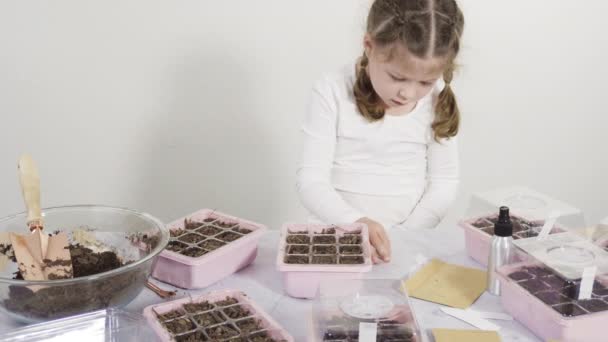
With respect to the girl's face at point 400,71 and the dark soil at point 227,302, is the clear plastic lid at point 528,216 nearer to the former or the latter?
the girl's face at point 400,71

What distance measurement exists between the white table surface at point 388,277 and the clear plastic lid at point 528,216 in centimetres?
8

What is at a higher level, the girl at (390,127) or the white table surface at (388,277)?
the girl at (390,127)

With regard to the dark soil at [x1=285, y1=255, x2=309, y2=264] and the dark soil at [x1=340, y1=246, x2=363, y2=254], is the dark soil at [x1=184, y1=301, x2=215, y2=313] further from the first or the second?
the dark soil at [x1=340, y1=246, x2=363, y2=254]

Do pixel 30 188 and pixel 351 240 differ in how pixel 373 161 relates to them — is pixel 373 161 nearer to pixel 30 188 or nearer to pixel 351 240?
pixel 351 240

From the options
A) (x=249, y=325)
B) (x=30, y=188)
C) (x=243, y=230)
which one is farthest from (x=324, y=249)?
(x=30, y=188)

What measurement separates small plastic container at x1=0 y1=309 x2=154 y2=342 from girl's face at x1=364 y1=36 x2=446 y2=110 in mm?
821

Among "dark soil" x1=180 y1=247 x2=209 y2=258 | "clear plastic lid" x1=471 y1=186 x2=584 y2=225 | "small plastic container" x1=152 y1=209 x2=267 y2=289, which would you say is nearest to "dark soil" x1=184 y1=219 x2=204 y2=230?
"small plastic container" x1=152 y1=209 x2=267 y2=289

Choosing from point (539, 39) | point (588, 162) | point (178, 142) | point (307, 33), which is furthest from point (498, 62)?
point (178, 142)

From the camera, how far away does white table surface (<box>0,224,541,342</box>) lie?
3.58ft

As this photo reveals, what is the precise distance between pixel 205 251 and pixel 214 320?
0.21 meters

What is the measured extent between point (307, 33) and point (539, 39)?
86cm

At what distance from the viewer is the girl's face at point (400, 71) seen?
4.81 feet

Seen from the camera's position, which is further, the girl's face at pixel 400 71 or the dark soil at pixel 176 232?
the girl's face at pixel 400 71

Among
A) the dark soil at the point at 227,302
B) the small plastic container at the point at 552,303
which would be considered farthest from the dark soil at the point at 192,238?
the small plastic container at the point at 552,303
